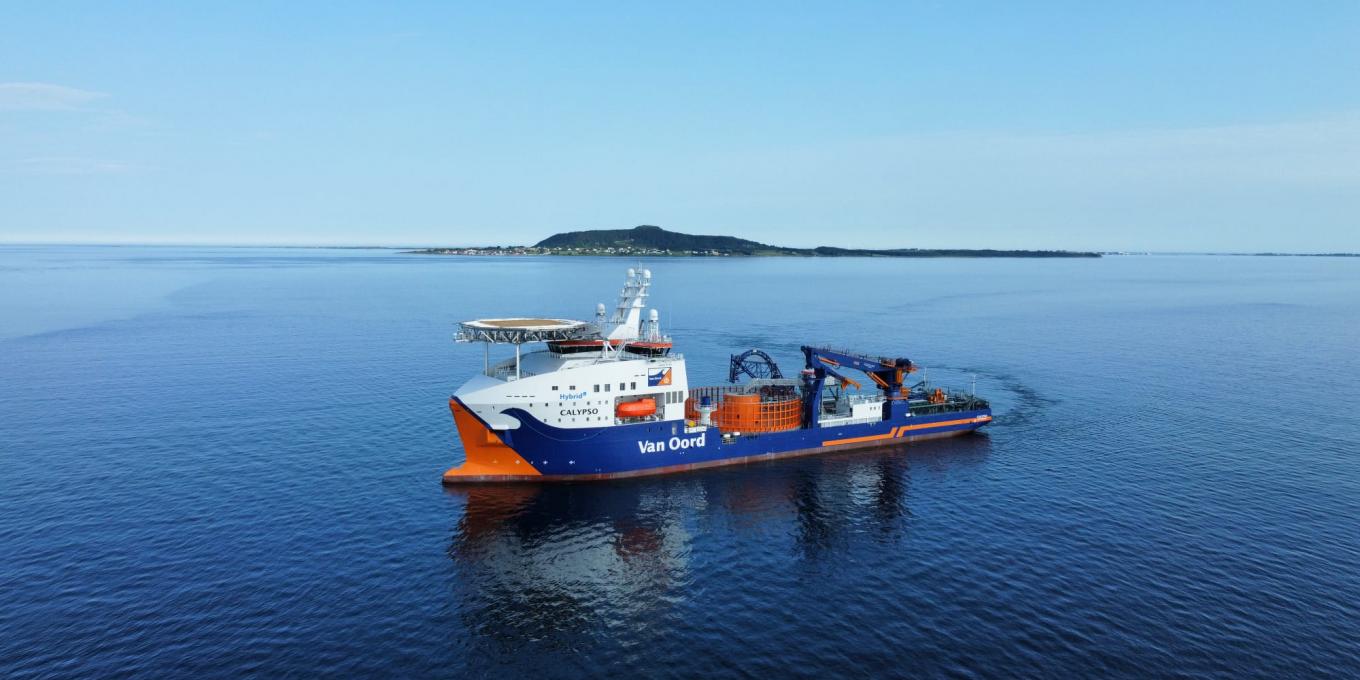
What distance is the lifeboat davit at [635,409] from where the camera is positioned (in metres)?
54.1

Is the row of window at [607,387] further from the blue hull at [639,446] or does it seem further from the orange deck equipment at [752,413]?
the orange deck equipment at [752,413]

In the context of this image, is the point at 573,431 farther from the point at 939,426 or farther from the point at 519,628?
the point at 939,426

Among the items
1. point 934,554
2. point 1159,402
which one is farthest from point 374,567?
point 1159,402

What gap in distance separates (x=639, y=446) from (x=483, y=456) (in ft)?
39.9

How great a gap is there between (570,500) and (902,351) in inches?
2915

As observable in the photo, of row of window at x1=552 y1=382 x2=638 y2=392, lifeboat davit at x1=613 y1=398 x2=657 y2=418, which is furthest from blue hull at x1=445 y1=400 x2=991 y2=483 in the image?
row of window at x1=552 y1=382 x2=638 y2=392

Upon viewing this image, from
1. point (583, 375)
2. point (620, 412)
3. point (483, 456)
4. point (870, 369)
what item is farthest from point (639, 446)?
point (870, 369)

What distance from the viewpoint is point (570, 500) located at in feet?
165

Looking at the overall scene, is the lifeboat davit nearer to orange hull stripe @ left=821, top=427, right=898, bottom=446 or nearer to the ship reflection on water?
Result: the ship reflection on water

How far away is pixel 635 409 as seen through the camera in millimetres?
54219

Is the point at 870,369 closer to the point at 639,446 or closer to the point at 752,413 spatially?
the point at 752,413

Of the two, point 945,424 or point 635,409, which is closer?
point 635,409

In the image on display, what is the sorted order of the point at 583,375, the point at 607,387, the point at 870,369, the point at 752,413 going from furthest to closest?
the point at 870,369, the point at 752,413, the point at 607,387, the point at 583,375

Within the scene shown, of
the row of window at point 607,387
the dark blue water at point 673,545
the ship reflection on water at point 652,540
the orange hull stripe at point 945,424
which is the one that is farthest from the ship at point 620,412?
the dark blue water at point 673,545
